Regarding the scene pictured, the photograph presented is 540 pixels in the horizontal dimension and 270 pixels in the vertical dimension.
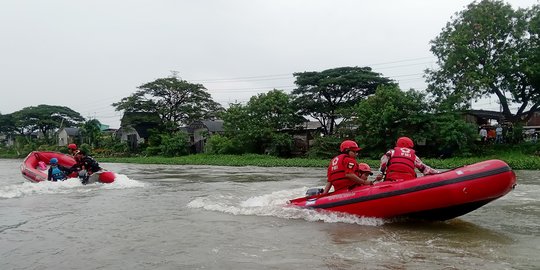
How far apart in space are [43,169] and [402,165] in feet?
42.2

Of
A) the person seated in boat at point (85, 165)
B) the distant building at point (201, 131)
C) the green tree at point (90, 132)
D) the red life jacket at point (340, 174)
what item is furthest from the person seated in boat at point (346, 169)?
the green tree at point (90, 132)

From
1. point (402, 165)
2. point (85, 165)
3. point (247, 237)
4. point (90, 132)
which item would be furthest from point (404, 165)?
point (90, 132)

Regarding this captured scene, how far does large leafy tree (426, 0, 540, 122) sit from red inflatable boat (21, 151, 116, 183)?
53.5ft

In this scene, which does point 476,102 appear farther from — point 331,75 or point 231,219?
point 231,219

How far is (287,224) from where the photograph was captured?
7.28 metres

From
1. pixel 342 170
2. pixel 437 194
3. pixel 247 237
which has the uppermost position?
pixel 342 170

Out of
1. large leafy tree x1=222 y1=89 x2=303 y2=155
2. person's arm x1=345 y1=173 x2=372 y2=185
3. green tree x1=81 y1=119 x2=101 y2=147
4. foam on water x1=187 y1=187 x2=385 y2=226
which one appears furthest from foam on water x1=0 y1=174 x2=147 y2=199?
green tree x1=81 y1=119 x2=101 y2=147

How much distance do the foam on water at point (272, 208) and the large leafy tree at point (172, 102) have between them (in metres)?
26.4

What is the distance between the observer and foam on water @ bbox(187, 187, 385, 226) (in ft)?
23.4

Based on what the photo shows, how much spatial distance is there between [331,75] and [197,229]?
68.2 feet

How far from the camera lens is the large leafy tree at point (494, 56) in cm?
2091

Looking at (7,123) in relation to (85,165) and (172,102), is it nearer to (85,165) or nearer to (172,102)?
(172,102)

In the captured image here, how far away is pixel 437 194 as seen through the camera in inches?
252

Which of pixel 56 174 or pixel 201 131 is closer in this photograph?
pixel 56 174
